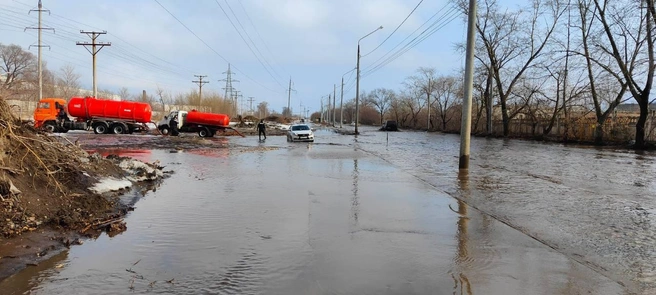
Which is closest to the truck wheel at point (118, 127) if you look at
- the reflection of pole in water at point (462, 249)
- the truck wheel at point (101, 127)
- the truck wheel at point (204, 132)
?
the truck wheel at point (101, 127)

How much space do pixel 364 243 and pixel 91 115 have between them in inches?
1304

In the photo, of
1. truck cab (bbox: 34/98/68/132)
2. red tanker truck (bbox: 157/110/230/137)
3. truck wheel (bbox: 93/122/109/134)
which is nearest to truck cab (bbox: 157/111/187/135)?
red tanker truck (bbox: 157/110/230/137)

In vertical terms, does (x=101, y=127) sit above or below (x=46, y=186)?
above

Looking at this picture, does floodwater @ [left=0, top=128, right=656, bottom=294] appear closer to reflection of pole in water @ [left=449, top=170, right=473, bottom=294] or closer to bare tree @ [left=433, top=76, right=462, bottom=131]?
reflection of pole in water @ [left=449, top=170, right=473, bottom=294]

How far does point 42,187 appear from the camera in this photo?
6.67 meters

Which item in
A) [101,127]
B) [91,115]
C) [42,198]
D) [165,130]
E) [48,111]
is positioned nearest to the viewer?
[42,198]

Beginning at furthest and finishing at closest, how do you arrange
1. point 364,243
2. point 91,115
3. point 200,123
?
1. point 200,123
2. point 91,115
3. point 364,243

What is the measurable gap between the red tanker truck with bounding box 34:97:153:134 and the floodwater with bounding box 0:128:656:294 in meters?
25.3

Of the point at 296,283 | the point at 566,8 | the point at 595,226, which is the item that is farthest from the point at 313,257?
the point at 566,8

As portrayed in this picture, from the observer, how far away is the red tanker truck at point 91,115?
32344 mm

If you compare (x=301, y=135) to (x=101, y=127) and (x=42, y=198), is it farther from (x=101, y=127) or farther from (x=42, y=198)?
(x=42, y=198)

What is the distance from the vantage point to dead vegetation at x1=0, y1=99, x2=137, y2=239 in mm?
5824

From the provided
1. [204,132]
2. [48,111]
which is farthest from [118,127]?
[204,132]

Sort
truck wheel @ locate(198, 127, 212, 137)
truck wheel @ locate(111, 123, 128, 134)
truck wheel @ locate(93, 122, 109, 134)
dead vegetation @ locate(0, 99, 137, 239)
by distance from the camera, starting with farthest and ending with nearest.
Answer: truck wheel @ locate(198, 127, 212, 137), truck wheel @ locate(111, 123, 128, 134), truck wheel @ locate(93, 122, 109, 134), dead vegetation @ locate(0, 99, 137, 239)
